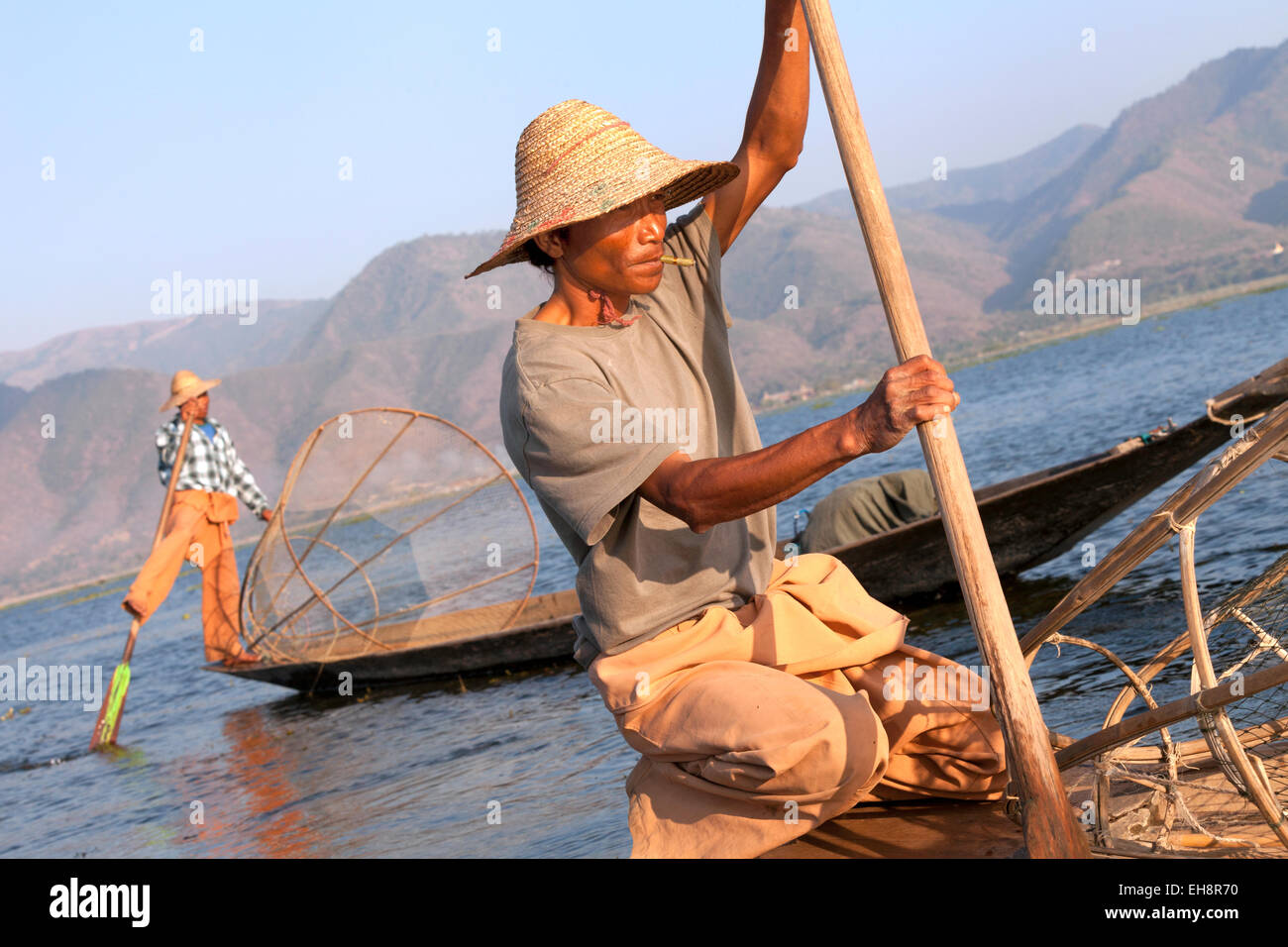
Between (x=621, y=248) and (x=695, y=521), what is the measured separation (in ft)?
2.04

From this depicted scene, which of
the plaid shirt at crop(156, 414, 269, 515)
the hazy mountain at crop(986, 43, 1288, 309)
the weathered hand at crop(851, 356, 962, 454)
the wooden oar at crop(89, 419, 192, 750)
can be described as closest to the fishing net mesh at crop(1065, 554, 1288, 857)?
the weathered hand at crop(851, 356, 962, 454)

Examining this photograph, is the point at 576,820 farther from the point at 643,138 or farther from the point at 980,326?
the point at 980,326

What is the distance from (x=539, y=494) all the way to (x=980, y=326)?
290 feet

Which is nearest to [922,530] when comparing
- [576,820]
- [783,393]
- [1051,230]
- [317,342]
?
[576,820]

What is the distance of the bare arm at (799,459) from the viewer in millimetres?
1868

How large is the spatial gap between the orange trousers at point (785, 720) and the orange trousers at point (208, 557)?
7.20m

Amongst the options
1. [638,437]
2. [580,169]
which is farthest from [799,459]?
[580,169]

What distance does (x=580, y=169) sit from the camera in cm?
233

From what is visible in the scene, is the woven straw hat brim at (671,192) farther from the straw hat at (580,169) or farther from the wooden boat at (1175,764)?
the wooden boat at (1175,764)

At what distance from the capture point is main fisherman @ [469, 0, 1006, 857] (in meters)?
2.16

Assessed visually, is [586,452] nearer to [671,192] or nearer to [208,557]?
[671,192]

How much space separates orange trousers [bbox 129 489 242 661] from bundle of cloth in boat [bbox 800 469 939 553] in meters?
4.93

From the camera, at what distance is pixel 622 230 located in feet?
7.67
